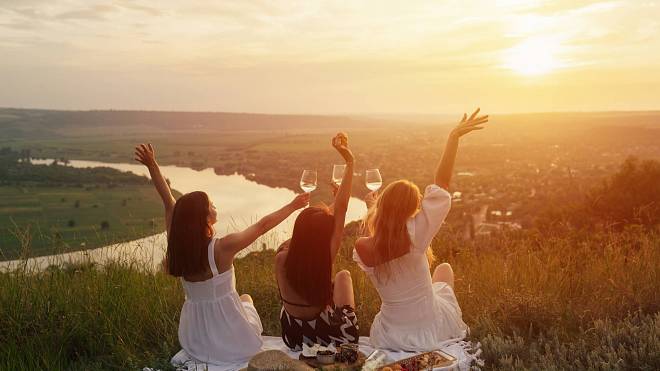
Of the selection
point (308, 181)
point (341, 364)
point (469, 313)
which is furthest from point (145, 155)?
point (469, 313)

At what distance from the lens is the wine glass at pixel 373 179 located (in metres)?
4.68

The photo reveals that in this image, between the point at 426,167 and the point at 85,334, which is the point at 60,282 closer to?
the point at 85,334

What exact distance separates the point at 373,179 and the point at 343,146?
0.38 meters

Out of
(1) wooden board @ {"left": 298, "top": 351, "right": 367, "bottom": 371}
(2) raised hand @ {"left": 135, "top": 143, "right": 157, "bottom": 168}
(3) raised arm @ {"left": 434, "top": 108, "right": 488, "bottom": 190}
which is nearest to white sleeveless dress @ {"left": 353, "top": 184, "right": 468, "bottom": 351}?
(1) wooden board @ {"left": 298, "top": 351, "right": 367, "bottom": 371}

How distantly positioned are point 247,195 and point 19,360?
81.6 feet

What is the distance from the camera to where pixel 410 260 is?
4.70 meters

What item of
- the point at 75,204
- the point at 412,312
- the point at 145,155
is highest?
the point at 145,155

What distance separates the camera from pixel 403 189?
446 cm

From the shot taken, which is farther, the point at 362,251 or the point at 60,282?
the point at 60,282

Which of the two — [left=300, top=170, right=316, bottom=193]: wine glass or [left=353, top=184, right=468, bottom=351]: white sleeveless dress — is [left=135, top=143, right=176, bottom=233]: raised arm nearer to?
[left=300, top=170, right=316, bottom=193]: wine glass

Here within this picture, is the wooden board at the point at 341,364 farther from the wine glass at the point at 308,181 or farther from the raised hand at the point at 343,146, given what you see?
the raised hand at the point at 343,146

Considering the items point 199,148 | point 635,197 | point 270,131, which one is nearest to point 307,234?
point 635,197

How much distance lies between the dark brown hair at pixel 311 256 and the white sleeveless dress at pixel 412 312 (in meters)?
0.34

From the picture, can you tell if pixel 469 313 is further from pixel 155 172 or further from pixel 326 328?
pixel 155 172
